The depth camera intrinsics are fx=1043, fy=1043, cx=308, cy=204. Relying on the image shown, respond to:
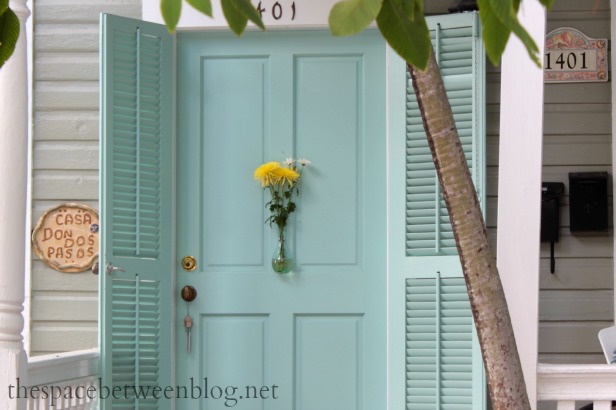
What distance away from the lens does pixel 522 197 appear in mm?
3070

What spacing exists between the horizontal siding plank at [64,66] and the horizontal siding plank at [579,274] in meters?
2.26

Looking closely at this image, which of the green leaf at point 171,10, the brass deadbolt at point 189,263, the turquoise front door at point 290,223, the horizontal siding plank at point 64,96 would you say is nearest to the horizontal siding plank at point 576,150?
the turquoise front door at point 290,223

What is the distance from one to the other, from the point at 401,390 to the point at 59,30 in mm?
2276

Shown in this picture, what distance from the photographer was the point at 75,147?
4852 millimetres

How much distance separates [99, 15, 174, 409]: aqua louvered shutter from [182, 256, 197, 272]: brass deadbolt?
91 mm

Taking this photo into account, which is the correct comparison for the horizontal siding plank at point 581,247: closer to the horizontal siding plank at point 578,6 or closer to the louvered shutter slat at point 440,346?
the louvered shutter slat at point 440,346

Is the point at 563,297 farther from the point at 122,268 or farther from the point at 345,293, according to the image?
the point at 122,268

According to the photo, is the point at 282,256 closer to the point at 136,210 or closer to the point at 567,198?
the point at 136,210

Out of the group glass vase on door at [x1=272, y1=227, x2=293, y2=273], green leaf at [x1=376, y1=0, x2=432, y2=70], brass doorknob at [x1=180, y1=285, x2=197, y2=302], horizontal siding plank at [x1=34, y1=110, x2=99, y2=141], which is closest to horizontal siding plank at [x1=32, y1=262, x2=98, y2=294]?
brass doorknob at [x1=180, y1=285, x2=197, y2=302]

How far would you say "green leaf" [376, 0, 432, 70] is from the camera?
1.17 metres


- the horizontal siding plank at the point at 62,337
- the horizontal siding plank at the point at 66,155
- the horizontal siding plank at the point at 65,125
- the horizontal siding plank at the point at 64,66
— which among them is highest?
the horizontal siding plank at the point at 64,66

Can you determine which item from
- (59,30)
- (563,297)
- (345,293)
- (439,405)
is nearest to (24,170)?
(59,30)

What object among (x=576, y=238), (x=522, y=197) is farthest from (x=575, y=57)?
(x=522, y=197)

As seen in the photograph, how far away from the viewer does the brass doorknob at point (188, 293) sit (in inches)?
185
